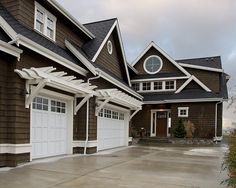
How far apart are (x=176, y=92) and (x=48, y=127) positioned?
1596 centimetres

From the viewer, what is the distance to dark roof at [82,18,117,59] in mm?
15078

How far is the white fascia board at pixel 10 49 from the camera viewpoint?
337 inches

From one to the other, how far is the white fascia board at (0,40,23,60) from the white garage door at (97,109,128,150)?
667cm

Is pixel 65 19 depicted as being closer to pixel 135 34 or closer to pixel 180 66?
pixel 180 66

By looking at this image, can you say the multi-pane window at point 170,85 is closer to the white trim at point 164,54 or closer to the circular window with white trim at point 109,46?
the white trim at point 164,54

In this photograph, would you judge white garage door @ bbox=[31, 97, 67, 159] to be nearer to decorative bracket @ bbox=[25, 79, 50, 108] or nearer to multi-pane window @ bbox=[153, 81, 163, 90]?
decorative bracket @ bbox=[25, 79, 50, 108]

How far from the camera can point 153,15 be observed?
74.4 feet

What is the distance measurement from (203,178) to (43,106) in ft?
19.9

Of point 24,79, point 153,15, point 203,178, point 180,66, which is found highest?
point 153,15

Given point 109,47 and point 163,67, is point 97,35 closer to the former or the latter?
point 109,47

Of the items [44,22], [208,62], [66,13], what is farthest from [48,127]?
[208,62]

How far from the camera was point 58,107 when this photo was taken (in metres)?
12.1

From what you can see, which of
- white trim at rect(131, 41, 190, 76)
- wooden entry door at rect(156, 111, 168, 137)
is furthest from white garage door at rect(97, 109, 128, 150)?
white trim at rect(131, 41, 190, 76)

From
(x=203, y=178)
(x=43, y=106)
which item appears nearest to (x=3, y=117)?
(x=43, y=106)
